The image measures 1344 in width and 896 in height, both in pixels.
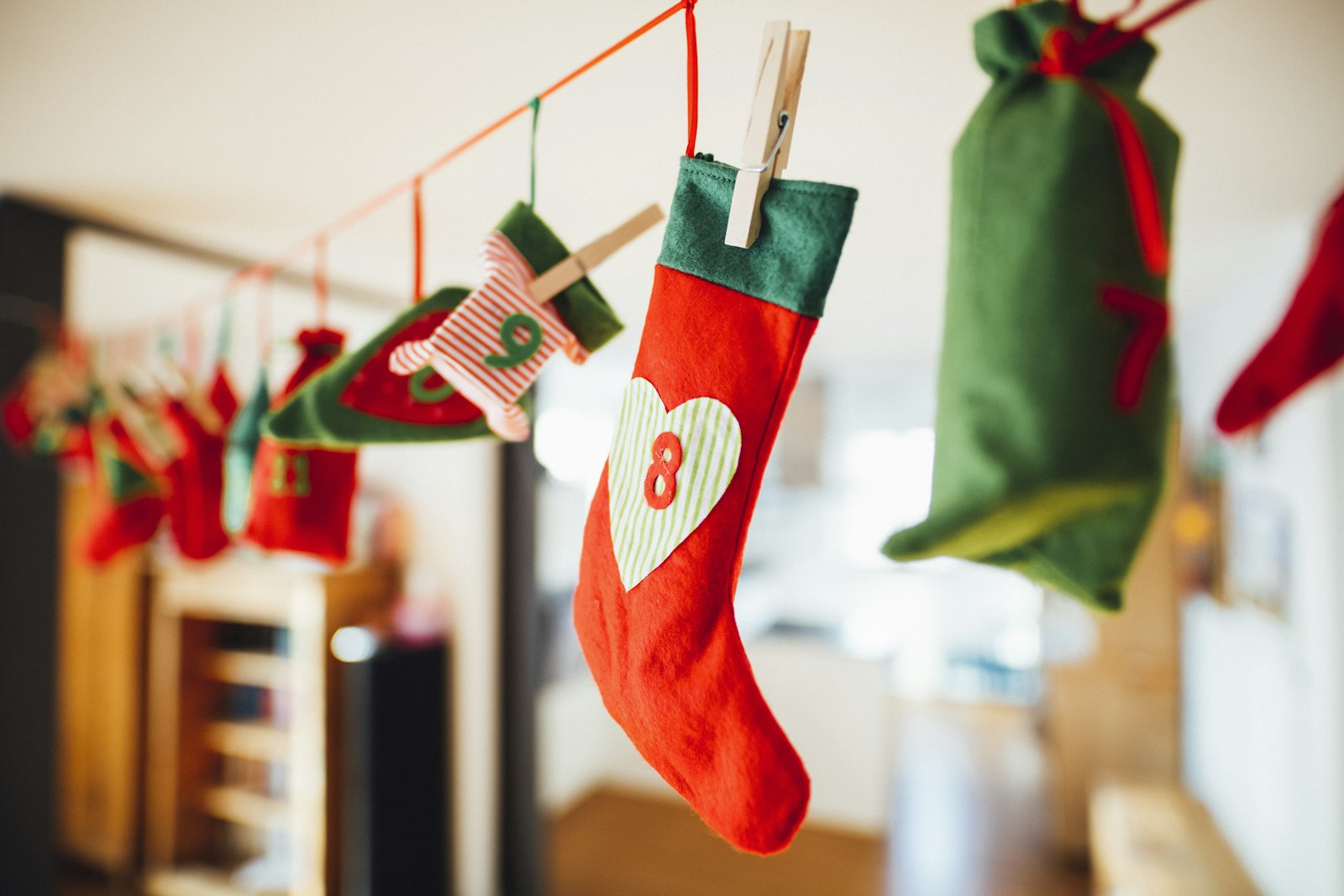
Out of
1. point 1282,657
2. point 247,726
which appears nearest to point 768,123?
point 1282,657

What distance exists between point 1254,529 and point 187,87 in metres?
2.87

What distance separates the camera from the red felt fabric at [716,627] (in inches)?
18.3

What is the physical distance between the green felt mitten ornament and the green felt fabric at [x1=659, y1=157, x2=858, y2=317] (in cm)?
14

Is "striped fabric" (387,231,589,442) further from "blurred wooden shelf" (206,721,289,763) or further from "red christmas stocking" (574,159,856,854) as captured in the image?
"blurred wooden shelf" (206,721,289,763)

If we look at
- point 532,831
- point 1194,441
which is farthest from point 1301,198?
point 532,831

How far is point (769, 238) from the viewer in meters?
0.50

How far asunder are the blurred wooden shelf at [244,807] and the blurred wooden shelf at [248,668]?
0.45 metres

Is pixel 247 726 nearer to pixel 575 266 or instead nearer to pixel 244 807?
pixel 244 807

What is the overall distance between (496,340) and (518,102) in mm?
674

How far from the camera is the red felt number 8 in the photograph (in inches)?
20.8

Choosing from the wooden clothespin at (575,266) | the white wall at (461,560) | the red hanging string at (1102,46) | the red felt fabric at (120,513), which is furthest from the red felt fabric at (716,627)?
the white wall at (461,560)

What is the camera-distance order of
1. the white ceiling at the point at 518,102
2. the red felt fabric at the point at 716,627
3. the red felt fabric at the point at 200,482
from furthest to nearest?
the red felt fabric at the point at 200,482 → the white ceiling at the point at 518,102 → the red felt fabric at the point at 716,627

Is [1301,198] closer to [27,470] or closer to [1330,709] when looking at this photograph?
[1330,709]

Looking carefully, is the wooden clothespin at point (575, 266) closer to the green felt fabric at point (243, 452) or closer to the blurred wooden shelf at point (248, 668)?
the green felt fabric at point (243, 452)
